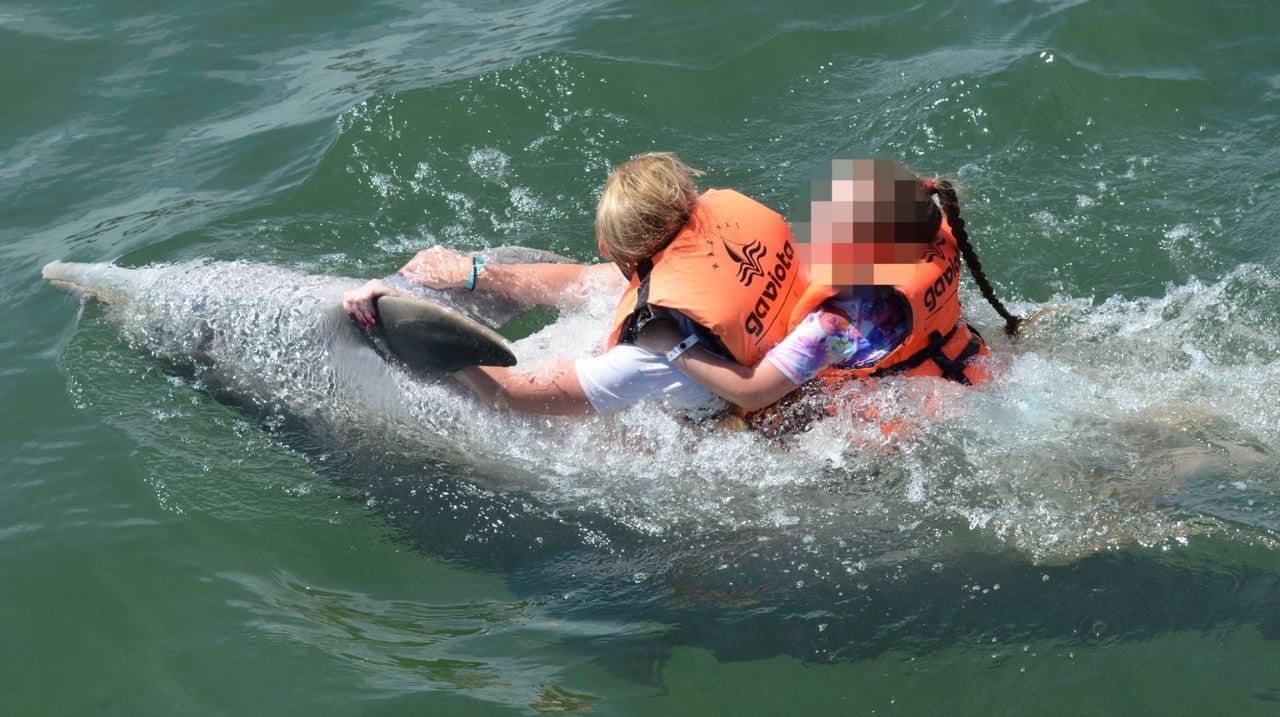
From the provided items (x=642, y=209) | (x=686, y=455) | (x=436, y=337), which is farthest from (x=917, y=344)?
(x=436, y=337)

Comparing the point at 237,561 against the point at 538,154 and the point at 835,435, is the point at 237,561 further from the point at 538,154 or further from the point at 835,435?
the point at 538,154

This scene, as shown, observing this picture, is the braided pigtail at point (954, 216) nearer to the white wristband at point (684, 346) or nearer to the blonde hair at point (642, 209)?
the blonde hair at point (642, 209)

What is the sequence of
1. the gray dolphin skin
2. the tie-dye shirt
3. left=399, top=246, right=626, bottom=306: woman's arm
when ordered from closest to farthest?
the tie-dye shirt → the gray dolphin skin → left=399, top=246, right=626, bottom=306: woman's arm

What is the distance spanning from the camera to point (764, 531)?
5914 millimetres

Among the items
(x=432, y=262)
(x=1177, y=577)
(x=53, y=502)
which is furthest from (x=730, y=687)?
(x=53, y=502)

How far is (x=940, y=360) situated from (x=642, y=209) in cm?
172

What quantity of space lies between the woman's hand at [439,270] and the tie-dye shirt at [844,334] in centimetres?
218

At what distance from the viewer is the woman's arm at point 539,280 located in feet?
22.3

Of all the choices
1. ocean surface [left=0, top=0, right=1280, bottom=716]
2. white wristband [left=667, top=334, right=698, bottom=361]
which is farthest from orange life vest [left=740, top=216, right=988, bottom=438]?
white wristband [left=667, top=334, right=698, bottom=361]

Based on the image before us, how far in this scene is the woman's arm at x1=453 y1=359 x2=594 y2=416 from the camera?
570cm

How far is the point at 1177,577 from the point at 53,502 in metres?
5.82

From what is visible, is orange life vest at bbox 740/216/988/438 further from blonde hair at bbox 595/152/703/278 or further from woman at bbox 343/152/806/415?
blonde hair at bbox 595/152/703/278

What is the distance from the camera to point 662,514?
6.06m

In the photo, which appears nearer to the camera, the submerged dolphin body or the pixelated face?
the pixelated face
